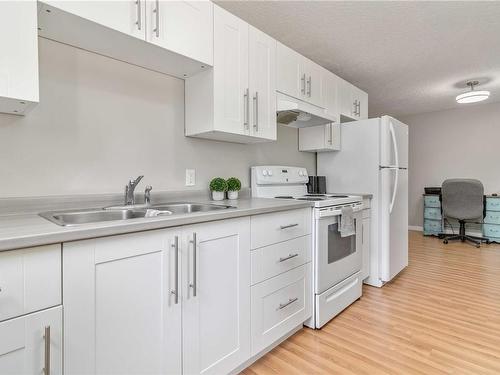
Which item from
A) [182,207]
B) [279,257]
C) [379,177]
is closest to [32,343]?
[182,207]

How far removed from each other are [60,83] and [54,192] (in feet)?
1.82

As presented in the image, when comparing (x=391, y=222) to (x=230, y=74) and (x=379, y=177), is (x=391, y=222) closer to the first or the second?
(x=379, y=177)

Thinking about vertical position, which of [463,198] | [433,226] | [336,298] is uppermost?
[463,198]

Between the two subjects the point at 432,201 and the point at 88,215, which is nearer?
the point at 88,215

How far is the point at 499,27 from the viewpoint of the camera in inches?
92.3

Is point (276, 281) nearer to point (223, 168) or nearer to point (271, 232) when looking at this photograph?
point (271, 232)

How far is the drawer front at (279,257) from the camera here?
5.16 ft

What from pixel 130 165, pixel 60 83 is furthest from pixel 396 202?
pixel 60 83

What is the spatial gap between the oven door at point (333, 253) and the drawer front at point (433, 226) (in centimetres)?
350

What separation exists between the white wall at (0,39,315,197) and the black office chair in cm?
416

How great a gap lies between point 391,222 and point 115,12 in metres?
2.72

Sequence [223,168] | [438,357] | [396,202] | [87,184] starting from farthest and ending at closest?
1. [396,202]
2. [223,168]
3. [438,357]
4. [87,184]

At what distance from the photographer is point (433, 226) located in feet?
16.8

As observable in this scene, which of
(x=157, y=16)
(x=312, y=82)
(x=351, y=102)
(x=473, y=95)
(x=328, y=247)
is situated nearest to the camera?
(x=157, y=16)
